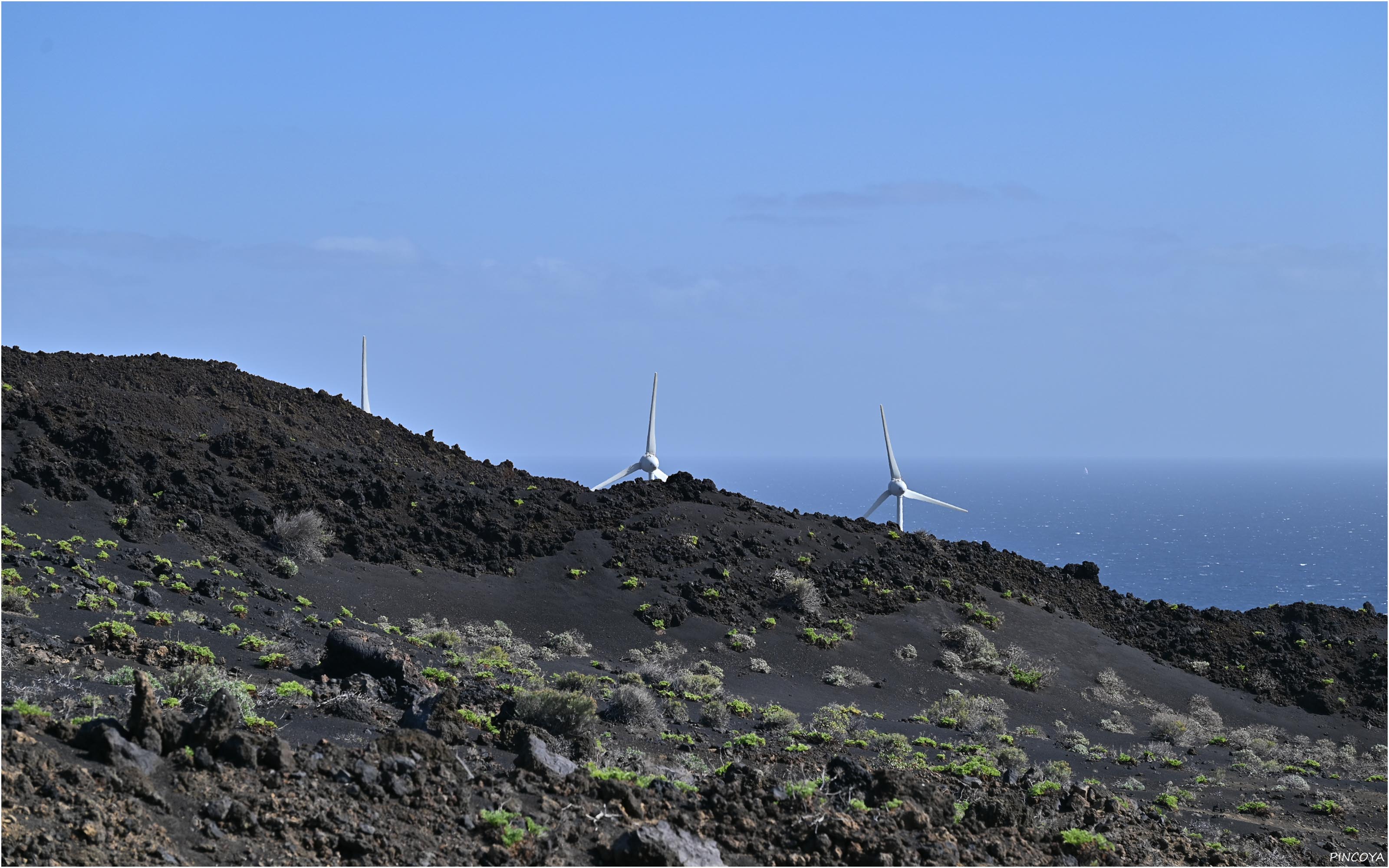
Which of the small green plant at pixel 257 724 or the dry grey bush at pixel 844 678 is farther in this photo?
the dry grey bush at pixel 844 678

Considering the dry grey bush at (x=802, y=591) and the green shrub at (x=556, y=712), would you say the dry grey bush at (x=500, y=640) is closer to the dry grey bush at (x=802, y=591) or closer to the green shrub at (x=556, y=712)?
the green shrub at (x=556, y=712)

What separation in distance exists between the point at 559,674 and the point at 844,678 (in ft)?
31.2

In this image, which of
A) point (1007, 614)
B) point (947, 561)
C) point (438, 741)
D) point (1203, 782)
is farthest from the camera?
point (947, 561)

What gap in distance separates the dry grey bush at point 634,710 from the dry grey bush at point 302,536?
Answer: 1536 cm

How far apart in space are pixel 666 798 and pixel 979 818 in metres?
4.53

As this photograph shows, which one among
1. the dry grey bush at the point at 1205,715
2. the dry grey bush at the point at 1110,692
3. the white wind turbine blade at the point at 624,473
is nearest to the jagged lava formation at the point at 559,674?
the dry grey bush at the point at 1205,715

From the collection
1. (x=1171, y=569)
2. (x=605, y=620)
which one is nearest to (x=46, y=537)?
(x=605, y=620)

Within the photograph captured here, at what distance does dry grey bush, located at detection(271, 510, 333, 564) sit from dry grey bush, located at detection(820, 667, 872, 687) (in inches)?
597

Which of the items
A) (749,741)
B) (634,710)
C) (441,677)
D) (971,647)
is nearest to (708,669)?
(749,741)

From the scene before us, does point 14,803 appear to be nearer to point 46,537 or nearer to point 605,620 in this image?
point 46,537

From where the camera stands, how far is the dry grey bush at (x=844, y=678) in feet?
103

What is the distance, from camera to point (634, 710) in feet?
71.4

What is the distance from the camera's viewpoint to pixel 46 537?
29.4 meters

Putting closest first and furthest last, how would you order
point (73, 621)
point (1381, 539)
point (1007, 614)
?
point (73, 621) → point (1007, 614) → point (1381, 539)
